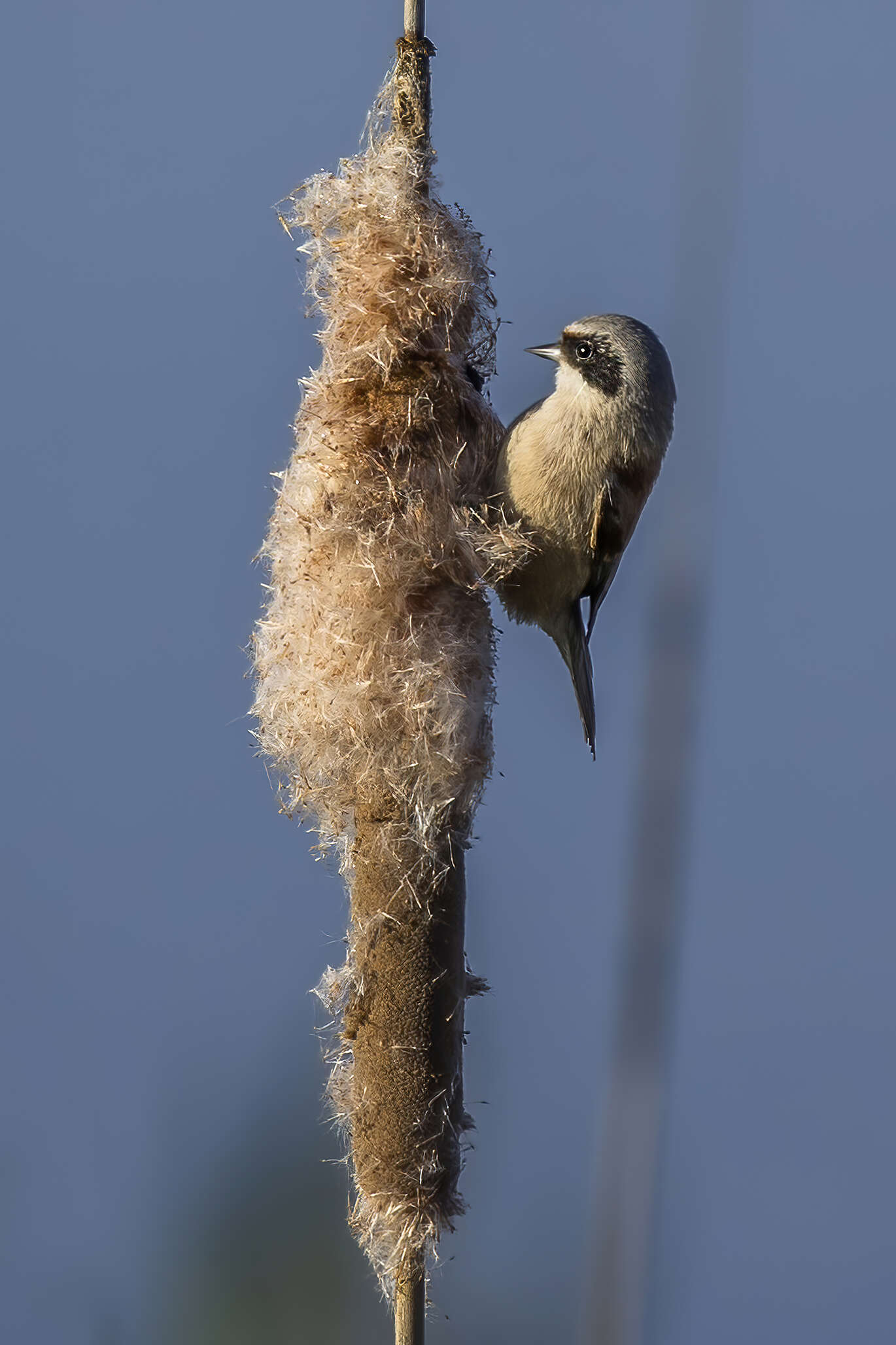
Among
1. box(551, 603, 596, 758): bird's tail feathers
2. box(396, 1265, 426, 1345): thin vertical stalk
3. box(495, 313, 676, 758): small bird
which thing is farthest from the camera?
box(551, 603, 596, 758): bird's tail feathers

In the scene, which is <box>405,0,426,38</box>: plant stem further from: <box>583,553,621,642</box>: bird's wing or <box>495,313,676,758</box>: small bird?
<box>583,553,621,642</box>: bird's wing

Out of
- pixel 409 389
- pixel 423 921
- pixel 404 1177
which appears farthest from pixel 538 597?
pixel 404 1177

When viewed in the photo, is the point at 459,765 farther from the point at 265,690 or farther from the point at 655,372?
the point at 655,372

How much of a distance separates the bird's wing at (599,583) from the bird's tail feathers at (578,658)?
0.02 m

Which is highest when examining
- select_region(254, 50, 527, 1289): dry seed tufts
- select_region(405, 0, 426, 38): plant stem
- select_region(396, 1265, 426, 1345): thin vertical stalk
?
select_region(405, 0, 426, 38): plant stem

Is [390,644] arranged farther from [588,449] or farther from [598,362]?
[598,362]

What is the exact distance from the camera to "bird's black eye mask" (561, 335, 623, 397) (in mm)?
2322

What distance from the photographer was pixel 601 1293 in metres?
1.40

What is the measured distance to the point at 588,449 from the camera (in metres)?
2.31

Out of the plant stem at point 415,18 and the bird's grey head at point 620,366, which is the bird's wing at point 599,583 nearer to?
the bird's grey head at point 620,366

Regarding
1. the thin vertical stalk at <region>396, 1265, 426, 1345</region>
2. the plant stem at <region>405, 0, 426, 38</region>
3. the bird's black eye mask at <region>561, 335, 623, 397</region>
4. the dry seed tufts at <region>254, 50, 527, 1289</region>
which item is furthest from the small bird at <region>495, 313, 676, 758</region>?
the thin vertical stalk at <region>396, 1265, 426, 1345</region>

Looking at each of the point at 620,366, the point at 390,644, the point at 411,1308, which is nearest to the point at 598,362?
the point at 620,366

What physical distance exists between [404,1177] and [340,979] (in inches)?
11.8

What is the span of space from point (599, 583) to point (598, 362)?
41 centimetres
